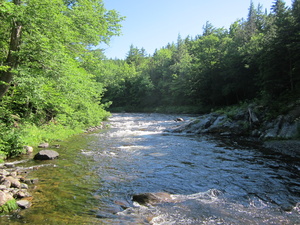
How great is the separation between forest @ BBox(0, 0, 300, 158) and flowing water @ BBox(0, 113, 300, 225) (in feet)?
10.9

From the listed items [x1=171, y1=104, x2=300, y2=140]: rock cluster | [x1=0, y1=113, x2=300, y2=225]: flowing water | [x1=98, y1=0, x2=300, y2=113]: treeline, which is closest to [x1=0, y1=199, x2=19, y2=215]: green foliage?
[x1=0, y1=113, x2=300, y2=225]: flowing water

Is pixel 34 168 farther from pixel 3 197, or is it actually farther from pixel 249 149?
pixel 249 149

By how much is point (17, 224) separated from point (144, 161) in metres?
6.97

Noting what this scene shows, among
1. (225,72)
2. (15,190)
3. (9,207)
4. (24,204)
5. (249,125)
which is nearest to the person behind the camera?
(9,207)

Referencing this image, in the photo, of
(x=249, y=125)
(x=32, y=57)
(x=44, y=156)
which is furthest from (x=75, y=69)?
(x=249, y=125)

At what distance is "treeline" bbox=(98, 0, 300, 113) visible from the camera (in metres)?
22.3

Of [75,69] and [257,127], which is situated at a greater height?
[75,69]

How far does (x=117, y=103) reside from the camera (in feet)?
264

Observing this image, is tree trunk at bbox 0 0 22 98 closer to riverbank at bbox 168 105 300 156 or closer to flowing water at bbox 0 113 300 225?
flowing water at bbox 0 113 300 225

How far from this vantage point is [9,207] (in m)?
5.42

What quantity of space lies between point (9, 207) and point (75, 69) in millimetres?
11743

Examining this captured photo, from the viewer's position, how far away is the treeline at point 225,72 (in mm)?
22267

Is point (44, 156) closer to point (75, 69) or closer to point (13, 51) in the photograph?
point (13, 51)

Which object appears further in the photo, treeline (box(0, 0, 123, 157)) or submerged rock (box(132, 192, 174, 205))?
treeline (box(0, 0, 123, 157))
